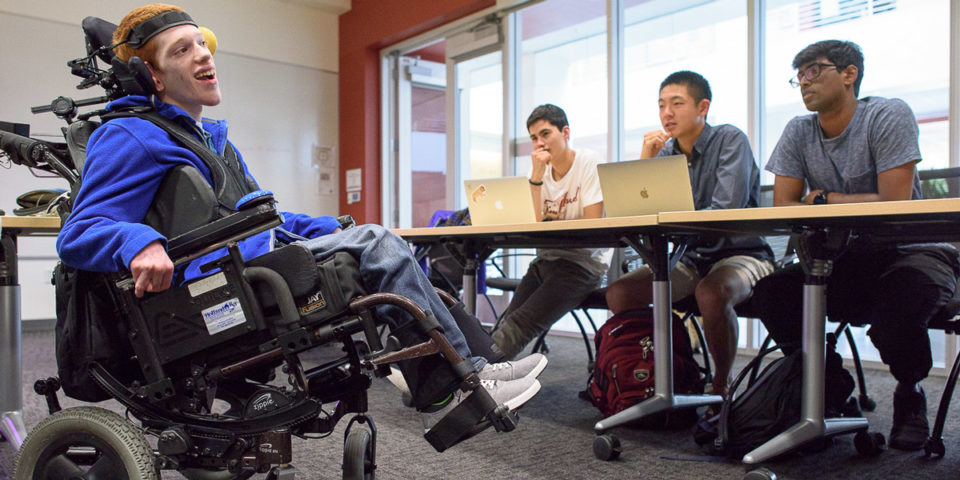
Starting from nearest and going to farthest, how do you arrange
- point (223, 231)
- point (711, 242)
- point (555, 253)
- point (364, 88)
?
point (223, 231) → point (711, 242) → point (555, 253) → point (364, 88)

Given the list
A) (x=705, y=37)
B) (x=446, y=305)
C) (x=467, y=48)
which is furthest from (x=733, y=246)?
(x=467, y=48)

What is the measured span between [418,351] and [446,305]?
255 mm

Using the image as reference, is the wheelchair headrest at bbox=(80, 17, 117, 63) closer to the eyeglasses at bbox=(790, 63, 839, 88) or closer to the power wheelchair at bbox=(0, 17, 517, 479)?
the power wheelchair at bbox=(0, 17, 517, 479)

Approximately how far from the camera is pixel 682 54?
4348 millimetres

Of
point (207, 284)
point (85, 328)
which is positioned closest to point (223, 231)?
point (207, 284)

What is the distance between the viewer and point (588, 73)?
16.0 feet

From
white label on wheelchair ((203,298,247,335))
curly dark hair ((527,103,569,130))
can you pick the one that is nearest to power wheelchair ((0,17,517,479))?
white label on wheelchair ((203,298,247,335))

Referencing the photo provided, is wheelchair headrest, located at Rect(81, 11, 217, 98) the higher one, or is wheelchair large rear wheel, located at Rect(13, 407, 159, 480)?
wheelchair headrest, located at Rect(81, 11, 217, 98)

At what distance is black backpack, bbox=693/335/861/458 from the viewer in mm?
1782

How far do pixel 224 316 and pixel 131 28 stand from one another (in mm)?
661

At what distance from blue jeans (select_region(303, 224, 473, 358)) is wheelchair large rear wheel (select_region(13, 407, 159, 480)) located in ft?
1.48

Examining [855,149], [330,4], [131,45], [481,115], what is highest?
[330,4]

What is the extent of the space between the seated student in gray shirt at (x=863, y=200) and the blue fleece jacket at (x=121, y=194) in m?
1.58

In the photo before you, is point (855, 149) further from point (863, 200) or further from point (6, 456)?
point (6, 456)
